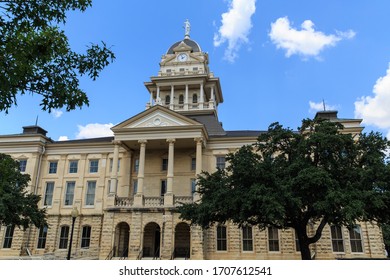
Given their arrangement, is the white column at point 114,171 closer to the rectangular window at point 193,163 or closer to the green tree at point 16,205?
the green tree at point 16,205

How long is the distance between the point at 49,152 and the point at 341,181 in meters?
29.5

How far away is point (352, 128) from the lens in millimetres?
31688

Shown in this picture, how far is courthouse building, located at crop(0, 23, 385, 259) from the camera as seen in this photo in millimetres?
29406

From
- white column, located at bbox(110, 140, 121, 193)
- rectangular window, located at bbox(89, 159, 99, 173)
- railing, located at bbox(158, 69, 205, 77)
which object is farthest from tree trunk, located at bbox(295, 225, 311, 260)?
railing, located at bbox(158, 69, 205, 77)

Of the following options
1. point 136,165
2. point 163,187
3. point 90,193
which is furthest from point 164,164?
point 90,193

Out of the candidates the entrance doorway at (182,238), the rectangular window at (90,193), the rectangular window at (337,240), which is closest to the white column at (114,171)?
the rectangular window at (90,193)

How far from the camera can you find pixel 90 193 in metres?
34.6

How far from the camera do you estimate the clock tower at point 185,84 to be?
43000 mm

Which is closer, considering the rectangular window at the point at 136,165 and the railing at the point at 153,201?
the railing at the point at 153,201

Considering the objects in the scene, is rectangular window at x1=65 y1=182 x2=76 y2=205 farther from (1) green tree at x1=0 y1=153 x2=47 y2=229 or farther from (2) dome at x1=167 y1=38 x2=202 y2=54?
(2) dome at x1=167 y1=38 x2=202 y2=54

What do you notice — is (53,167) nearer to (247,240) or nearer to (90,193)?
(90,193)

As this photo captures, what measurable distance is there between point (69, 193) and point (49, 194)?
2191 mm

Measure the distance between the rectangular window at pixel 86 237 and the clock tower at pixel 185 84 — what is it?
659 inches

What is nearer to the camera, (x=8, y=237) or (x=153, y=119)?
(x=153, y=119)
